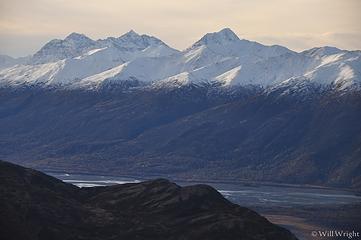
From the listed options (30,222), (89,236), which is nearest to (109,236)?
(89,236)

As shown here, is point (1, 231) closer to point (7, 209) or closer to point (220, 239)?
point (7, 209)

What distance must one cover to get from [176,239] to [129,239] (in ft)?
32.5

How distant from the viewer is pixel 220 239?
198750 mm

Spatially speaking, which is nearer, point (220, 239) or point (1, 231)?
point (1, 231)

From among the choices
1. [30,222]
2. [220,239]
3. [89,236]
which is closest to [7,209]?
[30,222]

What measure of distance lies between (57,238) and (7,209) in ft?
47.0

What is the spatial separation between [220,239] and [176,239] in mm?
9207

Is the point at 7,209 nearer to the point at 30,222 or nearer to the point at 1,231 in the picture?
the point at 30,222

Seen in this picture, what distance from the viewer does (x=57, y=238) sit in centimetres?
19225

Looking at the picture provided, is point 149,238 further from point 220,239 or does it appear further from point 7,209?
point 7,209

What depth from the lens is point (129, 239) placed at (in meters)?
198

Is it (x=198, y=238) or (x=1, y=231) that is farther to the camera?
(x=198, y=238)

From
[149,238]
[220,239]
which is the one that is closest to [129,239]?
[149,238]

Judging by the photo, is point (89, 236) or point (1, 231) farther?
point (89, 236)
